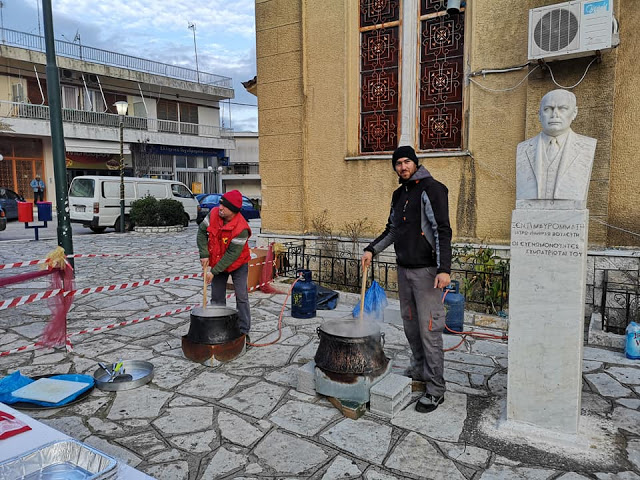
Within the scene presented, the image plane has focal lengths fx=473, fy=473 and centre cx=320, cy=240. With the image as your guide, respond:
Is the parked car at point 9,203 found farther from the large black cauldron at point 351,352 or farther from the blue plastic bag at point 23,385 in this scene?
the large black cauldron at point 351,352

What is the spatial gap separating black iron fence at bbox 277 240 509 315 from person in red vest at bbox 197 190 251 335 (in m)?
2.56

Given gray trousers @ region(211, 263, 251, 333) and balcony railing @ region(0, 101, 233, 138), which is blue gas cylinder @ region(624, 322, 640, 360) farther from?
balcony railing @ region(0, 101, 233, 138)

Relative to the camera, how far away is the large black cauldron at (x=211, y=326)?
505 centimetres

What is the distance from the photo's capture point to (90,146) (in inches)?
1129

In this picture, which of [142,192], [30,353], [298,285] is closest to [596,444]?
[298,285]

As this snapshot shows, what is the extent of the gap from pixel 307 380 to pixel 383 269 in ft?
14.1

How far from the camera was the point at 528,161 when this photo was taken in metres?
3.64

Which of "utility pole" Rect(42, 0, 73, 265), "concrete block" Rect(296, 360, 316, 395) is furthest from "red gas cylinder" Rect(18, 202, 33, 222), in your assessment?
"concrete block" Rect(296, 360, 316, 395)

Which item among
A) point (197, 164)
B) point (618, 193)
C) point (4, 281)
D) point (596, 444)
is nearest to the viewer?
point (596, 444)

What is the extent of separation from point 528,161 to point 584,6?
3.84 metres

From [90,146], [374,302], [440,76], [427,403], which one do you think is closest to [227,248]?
[374,302]

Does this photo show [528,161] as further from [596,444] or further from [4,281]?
[4,281]

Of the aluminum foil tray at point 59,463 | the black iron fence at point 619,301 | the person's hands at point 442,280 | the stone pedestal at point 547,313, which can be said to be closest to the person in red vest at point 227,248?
the person's hands at point 442,280

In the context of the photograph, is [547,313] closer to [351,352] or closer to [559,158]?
[559,158]
